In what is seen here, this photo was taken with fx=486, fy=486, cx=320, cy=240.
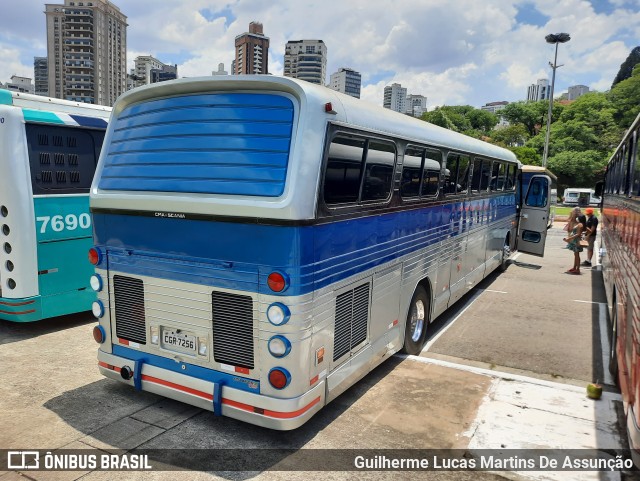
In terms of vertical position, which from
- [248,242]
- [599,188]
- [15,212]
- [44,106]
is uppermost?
[44,106]

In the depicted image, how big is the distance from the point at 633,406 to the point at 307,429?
272 centimetres

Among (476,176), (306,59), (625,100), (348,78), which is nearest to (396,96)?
(625,100)

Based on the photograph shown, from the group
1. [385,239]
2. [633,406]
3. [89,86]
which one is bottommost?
[633,406]

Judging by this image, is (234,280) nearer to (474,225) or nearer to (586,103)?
(474,225)

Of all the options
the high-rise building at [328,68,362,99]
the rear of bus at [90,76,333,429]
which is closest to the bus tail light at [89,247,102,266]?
the rear of bus at [90,76,333,429]

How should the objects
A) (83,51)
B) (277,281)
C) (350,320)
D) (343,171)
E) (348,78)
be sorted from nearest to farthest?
(277,281) < (343,171) < (350,320) < (348,78) < (83,51)

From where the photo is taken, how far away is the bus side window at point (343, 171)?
13.8 feet

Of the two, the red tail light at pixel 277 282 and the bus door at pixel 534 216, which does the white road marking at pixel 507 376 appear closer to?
the red tail light at pixel 277 282

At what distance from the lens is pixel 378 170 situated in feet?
16.6

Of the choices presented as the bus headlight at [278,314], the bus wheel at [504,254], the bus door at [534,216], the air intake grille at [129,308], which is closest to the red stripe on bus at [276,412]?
the bus headlight at [278,314]

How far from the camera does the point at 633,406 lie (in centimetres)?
365

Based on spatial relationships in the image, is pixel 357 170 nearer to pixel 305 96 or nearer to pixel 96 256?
pixel 305 96

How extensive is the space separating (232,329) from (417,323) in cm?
340

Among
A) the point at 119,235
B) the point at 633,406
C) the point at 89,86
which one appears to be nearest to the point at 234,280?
the point at 119,235
